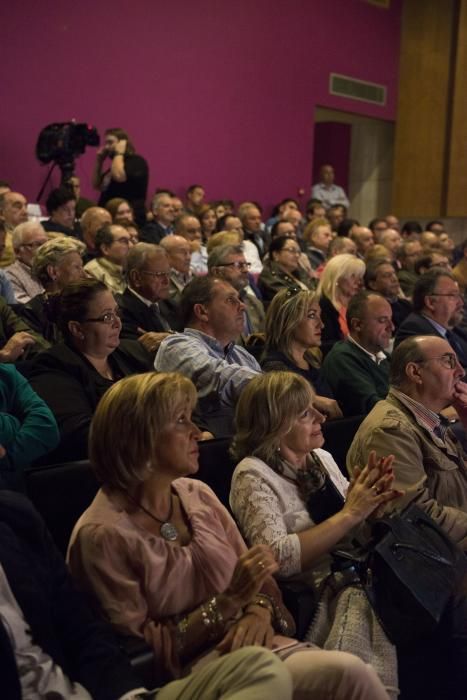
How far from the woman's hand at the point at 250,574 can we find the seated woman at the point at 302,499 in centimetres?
30

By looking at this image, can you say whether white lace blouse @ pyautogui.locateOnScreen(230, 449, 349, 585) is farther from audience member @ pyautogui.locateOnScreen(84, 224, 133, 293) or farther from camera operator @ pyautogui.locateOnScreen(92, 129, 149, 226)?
camera operator @ pyautogui.locateOnScreen(92, 129, 149, 226)

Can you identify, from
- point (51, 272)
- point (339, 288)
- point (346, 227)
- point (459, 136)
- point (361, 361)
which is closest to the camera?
point (361, 361)

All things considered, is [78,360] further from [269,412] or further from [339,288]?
[339,288]

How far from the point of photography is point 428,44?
10.5m

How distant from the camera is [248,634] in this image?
1.68 metres

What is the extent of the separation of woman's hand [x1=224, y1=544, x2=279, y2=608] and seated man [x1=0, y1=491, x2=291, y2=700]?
0.57 feet

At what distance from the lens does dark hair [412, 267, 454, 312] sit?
4.13 m

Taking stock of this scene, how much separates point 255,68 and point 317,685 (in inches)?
328

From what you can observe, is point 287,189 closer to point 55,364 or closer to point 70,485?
point 55,364

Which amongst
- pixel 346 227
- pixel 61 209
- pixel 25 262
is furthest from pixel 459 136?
pixel 25 262

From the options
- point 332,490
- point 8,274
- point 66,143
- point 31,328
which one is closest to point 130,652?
point 332,490

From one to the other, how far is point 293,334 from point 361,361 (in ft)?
1.05

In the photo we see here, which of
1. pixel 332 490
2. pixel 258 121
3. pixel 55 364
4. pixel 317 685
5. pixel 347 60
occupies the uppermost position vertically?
pixel 347 60

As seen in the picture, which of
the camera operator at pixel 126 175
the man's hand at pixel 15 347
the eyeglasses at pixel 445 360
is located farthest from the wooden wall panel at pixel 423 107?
the eyeglasses at pixel 445 360
